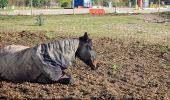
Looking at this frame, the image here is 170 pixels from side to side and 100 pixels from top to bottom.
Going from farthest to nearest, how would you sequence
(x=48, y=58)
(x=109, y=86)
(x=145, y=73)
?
(x=145, y=73)
(x=109, y=86)
(x=48, y=58)

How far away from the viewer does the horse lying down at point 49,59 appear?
780cm

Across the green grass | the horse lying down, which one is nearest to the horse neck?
the horse lying down

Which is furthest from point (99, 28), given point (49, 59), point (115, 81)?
point (49, 59)

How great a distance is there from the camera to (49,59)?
779 cm

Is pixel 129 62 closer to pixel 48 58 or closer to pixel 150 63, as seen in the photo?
pixel 150 63

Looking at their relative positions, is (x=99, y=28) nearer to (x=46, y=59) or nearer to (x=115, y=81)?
(x=115, y=81)

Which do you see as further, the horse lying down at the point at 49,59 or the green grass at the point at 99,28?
the green grass at the point at 99,28

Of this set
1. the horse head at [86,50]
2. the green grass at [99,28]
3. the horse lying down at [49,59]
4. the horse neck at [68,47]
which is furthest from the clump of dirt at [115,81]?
→ the green grass at [99,28]

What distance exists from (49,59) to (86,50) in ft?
2.03

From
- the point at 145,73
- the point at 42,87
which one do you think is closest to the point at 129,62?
the point at 145,73

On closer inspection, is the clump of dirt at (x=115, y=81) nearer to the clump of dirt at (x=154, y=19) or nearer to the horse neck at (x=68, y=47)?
the horse neck at (x=68, y=47)

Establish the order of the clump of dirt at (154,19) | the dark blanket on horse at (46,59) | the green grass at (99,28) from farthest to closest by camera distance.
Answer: the clump of dirt at (154,19)
the green grass at (99,28)
the dark blanket on horse at (46,59)

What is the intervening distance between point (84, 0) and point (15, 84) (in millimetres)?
59576

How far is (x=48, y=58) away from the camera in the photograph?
25.6 feet
